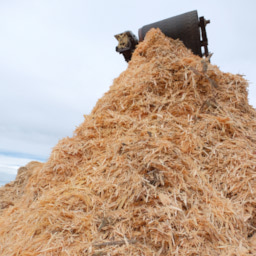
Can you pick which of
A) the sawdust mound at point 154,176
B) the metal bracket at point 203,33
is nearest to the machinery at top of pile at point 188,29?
the metal bracket at point 203,33

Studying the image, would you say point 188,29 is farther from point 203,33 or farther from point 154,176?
point 154,176

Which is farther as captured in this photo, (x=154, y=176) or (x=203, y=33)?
(x=203, y=33)

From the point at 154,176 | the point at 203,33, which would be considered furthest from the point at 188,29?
the point at 154,176

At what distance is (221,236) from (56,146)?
2.64m

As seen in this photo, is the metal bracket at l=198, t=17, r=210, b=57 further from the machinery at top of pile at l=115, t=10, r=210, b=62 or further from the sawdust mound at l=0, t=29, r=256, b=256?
the sawdust mound at l=0, t=29, r=256, b=256

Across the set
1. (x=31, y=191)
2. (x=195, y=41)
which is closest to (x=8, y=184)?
(x=31, y=191)

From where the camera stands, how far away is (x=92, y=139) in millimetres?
3336

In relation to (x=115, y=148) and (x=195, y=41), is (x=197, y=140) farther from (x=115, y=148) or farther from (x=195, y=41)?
(x=195, y=41)

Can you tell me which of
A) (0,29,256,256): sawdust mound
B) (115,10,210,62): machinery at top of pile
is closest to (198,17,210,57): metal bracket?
(115,10,210,62): machinery at top of pile

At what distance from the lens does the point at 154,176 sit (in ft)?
7.54

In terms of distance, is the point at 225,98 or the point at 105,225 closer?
Result: the point at 105,225

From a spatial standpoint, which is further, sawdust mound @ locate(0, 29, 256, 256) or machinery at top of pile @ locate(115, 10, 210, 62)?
machinery at top of pile @ locate(115, 10, 210, 62)

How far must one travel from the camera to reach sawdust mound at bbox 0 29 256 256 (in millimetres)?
1969

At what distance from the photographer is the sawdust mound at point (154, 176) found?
197 cm
